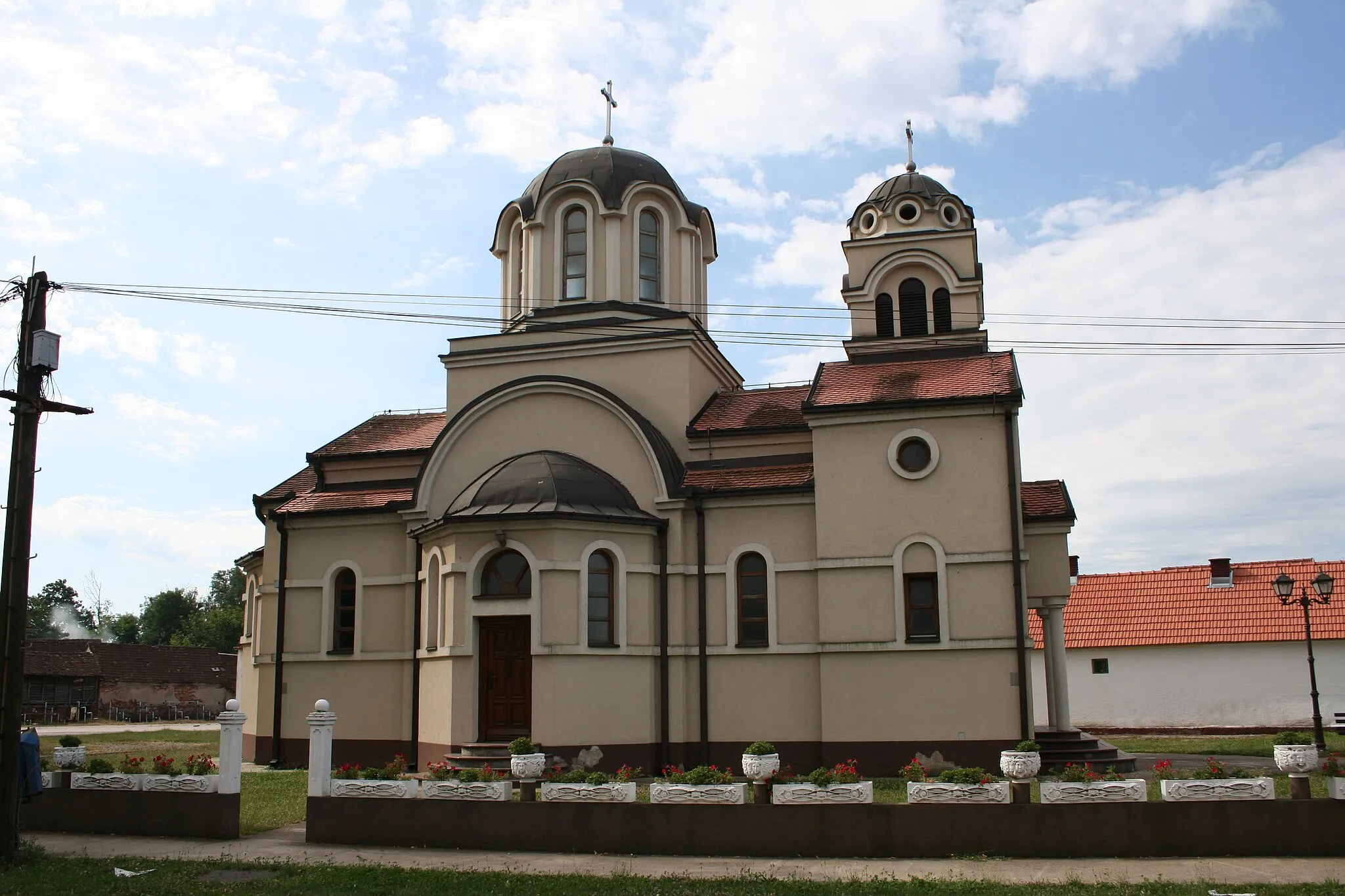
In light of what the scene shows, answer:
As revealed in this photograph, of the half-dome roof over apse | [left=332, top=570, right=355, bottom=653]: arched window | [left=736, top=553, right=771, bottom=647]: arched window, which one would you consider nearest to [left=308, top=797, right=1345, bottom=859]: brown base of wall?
the half-dome roof over apse

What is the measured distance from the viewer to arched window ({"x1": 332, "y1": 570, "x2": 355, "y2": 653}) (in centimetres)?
2359

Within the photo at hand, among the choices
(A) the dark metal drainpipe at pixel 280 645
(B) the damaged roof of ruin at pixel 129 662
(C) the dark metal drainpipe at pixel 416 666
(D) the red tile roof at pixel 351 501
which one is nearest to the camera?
(C) the dark metal drainpipe at pixel 416 666

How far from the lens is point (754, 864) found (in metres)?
12.7

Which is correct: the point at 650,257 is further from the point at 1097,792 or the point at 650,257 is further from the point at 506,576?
the point at 1097,792

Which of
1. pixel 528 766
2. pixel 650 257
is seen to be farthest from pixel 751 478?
pixel 528 766

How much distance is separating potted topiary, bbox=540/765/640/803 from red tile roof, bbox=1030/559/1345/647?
72.7 feet

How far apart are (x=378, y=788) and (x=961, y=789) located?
6.81 meters

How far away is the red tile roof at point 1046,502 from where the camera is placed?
2145 cm

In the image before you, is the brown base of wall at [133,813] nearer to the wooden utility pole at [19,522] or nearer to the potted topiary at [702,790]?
the wooden utility pole at [19,522]

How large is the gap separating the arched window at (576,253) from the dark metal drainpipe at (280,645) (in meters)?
7.66

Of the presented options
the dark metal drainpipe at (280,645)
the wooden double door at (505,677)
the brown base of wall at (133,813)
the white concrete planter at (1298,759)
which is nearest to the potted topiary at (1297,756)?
the white concrete planter at (1298,759)

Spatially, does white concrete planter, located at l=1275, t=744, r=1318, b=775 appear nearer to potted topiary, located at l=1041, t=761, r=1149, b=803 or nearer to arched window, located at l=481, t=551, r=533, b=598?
potted topiary, located at l=1041, t=761, r=1149, b=803

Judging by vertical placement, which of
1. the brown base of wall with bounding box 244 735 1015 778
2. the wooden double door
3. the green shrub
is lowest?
the brown base of wall with bounding box 244 735 1015 778

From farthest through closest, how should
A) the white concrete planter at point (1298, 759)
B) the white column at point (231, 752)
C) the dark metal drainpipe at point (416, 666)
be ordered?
the dark metal drainpipe at point (416, 666), the white column at point (231, 752), the white concrete planter at point (1298, 759)
